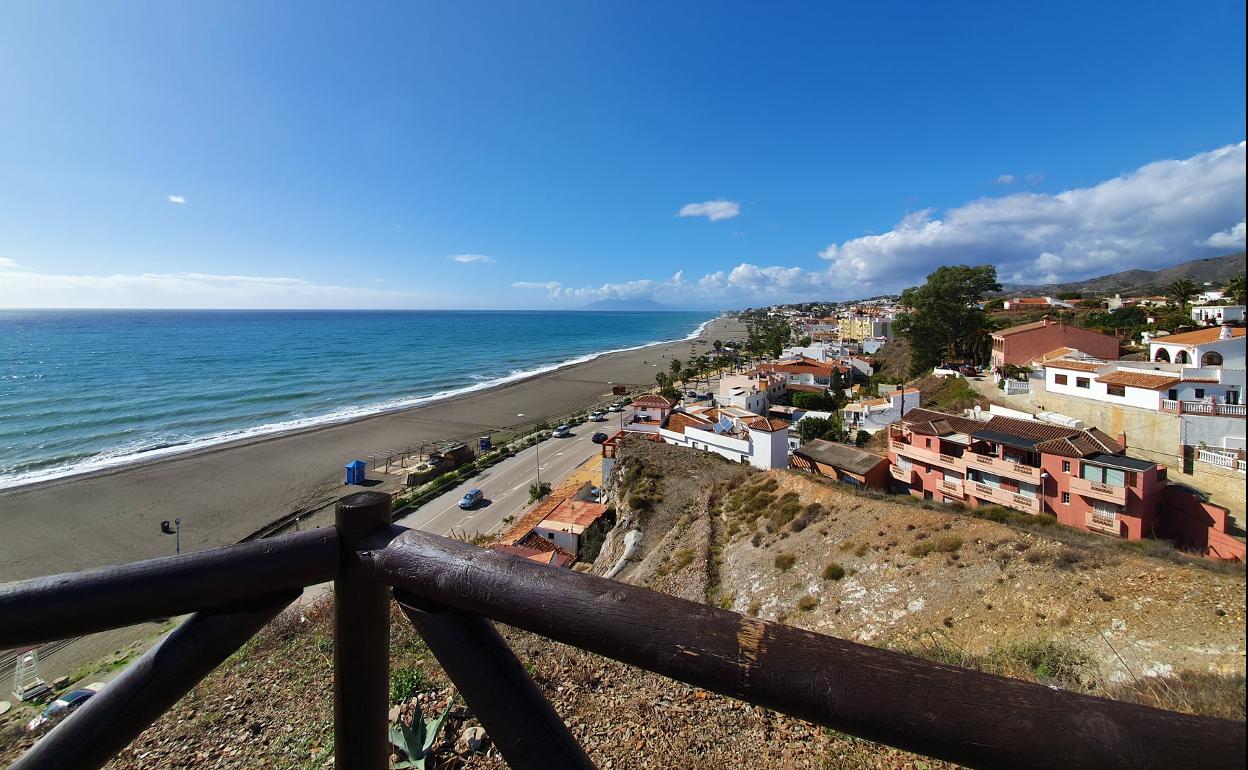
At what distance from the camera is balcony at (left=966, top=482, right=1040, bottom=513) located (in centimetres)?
1471

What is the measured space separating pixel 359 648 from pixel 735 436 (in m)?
22.7

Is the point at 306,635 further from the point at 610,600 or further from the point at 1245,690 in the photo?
the point at 1245,690

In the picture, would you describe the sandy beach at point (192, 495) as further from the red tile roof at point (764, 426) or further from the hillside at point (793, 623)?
the red tile roof at point (764, 426)

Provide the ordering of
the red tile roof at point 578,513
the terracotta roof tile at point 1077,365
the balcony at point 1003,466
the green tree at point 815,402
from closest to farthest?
1. the balcony at point 1003,466
2. the terracotta roof tile at point 1077,365
3. the red tile roof at point 578,513
4. the green tree at point 815,402

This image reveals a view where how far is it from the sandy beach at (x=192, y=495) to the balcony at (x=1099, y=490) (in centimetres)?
2294

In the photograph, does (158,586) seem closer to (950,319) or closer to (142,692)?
(142,692)

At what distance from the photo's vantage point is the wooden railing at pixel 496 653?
854 millimetres

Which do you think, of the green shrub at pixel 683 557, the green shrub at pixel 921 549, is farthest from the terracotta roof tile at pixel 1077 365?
the green shrub at pixel 683 557

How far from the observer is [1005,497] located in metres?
15.4

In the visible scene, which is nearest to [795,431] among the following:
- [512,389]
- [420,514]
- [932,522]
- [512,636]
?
[932,522]

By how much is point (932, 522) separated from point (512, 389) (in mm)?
41337

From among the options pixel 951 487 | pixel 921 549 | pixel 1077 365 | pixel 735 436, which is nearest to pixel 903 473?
pixel 951 487

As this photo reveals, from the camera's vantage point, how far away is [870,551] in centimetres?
1102

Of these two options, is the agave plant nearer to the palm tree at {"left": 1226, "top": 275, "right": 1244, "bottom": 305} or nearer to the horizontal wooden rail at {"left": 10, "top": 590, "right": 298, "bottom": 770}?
the horizontal wooden rail at {"left": 10, "top": 590, "right": 298, "bottom": 770}
